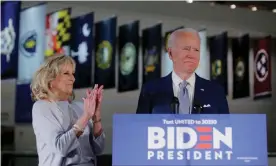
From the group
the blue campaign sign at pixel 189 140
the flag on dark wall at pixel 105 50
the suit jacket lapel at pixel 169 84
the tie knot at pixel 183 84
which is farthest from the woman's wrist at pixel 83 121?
the flag on dark wall at pixel 105 50

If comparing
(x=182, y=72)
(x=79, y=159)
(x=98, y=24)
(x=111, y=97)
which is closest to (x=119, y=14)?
(x=98, y=24)

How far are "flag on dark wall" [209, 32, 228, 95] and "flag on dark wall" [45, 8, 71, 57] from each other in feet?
5.35

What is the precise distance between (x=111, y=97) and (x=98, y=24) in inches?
34.3

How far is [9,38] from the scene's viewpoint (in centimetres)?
476

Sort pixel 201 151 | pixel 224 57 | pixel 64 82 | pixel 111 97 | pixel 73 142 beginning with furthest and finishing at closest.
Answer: pixel 224 57 < pixel 111 97 < pixel 64 82 < pixel 73 142 < pixel 201 151

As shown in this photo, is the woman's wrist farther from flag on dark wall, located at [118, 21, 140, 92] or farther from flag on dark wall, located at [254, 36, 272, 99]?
flag on dark wall, located at [254, 36, 272, 99]

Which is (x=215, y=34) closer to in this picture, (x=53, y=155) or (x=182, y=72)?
(x=182, y=72)

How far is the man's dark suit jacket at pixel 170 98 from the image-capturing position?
2.95 meters

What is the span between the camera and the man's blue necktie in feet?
9.46

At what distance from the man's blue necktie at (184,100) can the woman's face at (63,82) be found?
31.0 inches

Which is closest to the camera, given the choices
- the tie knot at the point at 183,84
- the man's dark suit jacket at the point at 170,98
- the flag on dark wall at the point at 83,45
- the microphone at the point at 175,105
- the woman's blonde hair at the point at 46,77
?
the woman's blonde hair at the point at 46,77

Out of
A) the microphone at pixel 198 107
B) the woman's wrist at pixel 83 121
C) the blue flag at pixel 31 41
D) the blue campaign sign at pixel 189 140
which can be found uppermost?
the blue flag at pixel 31 41

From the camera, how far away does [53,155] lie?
8.55 ft

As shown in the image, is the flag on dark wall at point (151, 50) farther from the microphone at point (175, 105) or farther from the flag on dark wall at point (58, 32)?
the microphone at point (175, 105)
